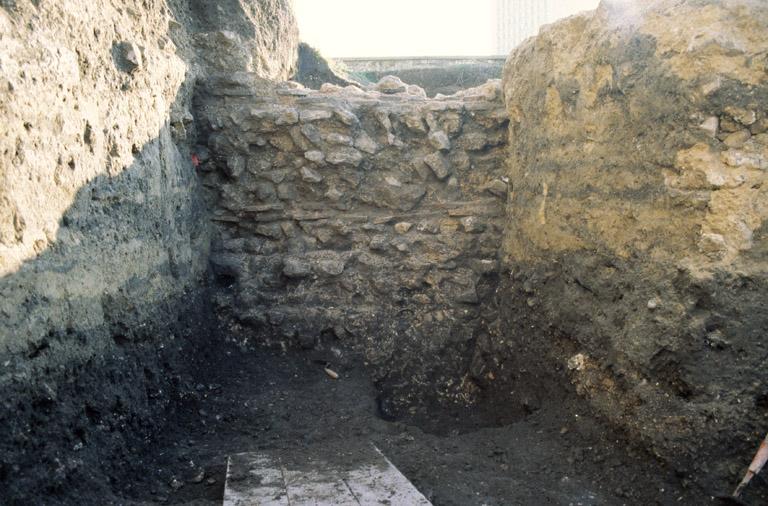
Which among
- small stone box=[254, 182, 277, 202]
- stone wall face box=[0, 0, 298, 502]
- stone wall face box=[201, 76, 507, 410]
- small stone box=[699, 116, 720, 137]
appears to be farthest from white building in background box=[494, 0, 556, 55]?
small stone box=[699, 116, 720, 137]

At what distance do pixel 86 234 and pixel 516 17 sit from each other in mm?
17789

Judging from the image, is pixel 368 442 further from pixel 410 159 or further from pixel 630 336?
pixel 410 159

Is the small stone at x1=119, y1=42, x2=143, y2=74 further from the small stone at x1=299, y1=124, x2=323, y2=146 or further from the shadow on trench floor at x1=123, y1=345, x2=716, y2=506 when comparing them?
the shadow on trench floor at x1=123, y1=345, x2=716, y2=506

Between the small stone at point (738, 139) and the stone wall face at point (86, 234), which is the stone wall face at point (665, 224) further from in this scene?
the stone wall face at point (86, 234)

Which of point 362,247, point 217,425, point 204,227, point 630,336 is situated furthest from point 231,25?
point 630,336

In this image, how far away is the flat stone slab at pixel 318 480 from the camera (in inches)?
97.7

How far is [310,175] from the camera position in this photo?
4.38 m

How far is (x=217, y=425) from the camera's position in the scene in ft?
11.4

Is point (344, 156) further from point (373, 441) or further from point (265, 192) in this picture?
point (373, 441)

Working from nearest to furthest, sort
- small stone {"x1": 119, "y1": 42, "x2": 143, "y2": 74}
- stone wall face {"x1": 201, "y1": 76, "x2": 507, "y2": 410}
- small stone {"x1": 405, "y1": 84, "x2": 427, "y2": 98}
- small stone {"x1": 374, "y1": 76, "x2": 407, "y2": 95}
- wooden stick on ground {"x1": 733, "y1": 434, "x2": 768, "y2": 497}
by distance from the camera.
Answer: wooden stick on ground {"x1": 733, "y1": 434, "x2": 768, "y2": 497} < small stone {"x1": 119, "y1": 42, "x2": 143, "y2": 74} < stone wall face {"x1": 201, "y1": 76, "x2": 507, "y2": 410} < small stone {"x1": 405, "y1": 84, "x2": 427, "y2": 98} < small stone {"x1": 374, "y1": 76, "x2": 407, "y2": 95}

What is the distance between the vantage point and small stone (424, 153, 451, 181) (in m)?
4.44

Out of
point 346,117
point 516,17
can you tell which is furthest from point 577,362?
point 516,17

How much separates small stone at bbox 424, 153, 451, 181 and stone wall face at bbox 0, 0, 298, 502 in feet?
5.38

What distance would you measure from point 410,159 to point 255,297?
1439 mm
